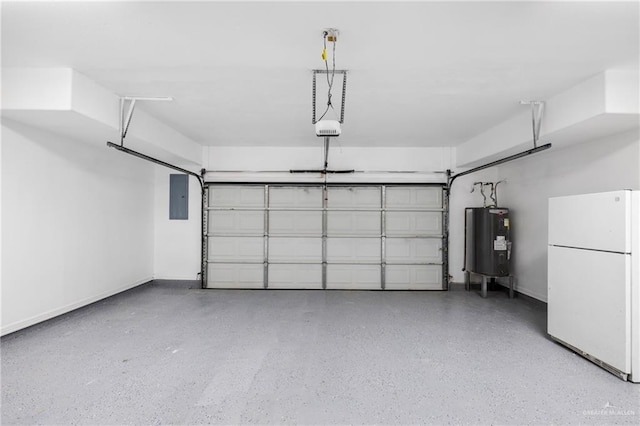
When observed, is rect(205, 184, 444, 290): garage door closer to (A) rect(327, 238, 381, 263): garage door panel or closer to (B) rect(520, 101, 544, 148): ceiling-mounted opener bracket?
(A) rect(327, 238, 381, 263): garage door panel

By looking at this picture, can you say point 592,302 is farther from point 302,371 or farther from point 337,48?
point 337,48

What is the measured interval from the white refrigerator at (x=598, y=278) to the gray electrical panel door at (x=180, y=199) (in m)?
5.48

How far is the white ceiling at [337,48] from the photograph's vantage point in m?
1.73

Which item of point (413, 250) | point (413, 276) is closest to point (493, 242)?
point (413, 250)

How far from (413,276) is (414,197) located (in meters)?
1.43

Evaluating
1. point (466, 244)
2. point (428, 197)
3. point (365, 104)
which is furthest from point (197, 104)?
point (466, 244)

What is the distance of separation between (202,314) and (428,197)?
4118mm

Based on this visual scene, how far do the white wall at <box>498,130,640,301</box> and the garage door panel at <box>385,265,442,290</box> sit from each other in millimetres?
1264

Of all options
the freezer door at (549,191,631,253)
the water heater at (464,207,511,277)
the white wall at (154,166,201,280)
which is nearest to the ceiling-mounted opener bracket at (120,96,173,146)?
the white wall at (154,166,201,280)

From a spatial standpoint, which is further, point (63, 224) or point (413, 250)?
point (413, 250)

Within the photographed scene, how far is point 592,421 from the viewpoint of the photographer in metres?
1.84

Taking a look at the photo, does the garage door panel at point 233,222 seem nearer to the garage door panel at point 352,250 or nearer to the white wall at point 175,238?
the white wall at point 175,238

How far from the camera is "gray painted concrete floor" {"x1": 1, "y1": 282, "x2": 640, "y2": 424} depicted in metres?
1.91

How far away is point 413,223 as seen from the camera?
204 inches
